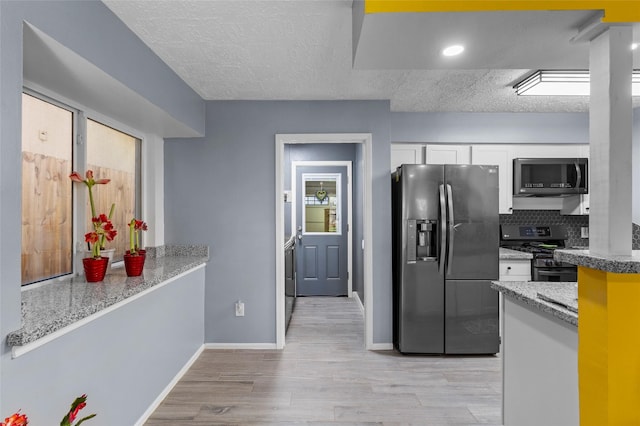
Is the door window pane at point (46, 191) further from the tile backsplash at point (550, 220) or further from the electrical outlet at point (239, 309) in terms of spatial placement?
the tile backsplash at point (550, 220)

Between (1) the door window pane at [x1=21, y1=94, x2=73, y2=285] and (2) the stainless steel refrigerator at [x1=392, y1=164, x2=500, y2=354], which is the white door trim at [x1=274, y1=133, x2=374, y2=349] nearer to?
(2) the stainless steel refrigerator at [x1=392, y1=164, x2=500, y2=354]

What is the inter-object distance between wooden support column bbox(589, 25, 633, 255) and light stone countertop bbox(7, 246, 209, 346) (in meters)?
2.05

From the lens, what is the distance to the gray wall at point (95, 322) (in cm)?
122

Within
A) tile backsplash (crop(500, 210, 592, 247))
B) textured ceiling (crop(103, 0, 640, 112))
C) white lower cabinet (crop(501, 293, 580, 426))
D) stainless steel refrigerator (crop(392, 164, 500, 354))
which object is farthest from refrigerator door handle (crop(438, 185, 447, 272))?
tile backsplash (crop(500, 210, 592, 247))

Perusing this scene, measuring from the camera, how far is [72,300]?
1.64 metres

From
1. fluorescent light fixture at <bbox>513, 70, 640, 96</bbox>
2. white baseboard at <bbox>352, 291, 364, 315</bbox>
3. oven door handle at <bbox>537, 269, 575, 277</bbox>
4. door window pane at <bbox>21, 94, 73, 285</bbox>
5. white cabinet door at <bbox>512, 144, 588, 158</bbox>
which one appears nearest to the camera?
door window pane at <bbox>21, 94, 73, 285</bbox>

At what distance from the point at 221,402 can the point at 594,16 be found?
2.89 meters

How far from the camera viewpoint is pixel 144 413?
2215mm

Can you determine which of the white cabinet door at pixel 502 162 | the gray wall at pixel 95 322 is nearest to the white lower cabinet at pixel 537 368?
the white cabinet door at pixel 502 162

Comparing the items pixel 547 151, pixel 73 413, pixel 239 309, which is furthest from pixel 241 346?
pixel 547 151

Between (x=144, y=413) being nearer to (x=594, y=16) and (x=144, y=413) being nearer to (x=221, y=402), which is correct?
(x=221, y=402)

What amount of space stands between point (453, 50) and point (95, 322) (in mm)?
2155

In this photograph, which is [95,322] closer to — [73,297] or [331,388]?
[73,297]

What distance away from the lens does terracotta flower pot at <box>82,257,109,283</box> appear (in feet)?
6.54
